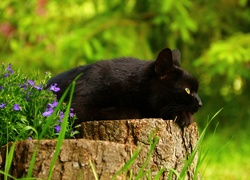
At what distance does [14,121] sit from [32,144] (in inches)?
13.4

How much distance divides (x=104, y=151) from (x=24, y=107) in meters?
0.50

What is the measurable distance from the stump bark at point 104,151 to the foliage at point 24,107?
0.15m

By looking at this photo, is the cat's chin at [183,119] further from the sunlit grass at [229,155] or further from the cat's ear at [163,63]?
the sunlit grass at [229,155]

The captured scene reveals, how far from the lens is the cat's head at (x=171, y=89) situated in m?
3.36

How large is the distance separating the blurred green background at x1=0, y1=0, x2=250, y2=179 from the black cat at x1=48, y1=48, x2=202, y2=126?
124 inches

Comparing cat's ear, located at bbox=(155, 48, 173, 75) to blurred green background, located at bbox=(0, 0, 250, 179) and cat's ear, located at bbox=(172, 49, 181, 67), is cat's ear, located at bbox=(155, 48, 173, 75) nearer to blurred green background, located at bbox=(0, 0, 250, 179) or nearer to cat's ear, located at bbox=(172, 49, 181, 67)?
cat's ear, located at bbox=(172, 49, 181, 67)

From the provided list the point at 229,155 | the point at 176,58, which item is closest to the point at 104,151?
the point at 176,58

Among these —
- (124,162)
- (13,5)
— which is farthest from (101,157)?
(13,5)

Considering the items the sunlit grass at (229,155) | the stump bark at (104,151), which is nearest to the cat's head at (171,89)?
the stump bark at (104,151)

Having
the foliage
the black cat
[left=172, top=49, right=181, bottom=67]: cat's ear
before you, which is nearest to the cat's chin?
the black cat

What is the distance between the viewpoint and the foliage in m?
2.85

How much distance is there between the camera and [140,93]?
3438 millimetres

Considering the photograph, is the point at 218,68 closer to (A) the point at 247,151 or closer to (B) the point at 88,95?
(A) the point at 247,151

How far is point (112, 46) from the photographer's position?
277 inches
